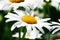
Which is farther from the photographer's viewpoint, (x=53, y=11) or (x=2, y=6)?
(x=53, y=11)

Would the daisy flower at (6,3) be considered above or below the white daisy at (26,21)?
above

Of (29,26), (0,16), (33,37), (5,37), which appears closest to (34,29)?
(29,26)

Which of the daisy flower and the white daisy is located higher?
the daisy flower

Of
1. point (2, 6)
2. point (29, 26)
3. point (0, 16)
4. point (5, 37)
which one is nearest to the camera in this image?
point (29, 26)

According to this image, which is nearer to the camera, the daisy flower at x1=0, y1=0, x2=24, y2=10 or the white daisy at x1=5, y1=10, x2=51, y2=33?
the white daisy at x1=5, y1=10, x2=51, y2=33

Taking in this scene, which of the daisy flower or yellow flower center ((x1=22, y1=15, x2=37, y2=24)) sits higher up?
the daisy flower

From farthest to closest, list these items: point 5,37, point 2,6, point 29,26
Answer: point 5,37
point 2,6
point 29,26

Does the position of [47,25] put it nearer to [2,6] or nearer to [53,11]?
[2,6]

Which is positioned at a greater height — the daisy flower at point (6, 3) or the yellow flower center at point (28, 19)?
the daisy flower at point (6, 3)

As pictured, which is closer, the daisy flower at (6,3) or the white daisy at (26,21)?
the white daisy at (26,21)

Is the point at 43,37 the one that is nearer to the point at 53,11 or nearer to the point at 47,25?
the point at 47,25

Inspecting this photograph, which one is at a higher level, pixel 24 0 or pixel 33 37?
pixel 24 0
